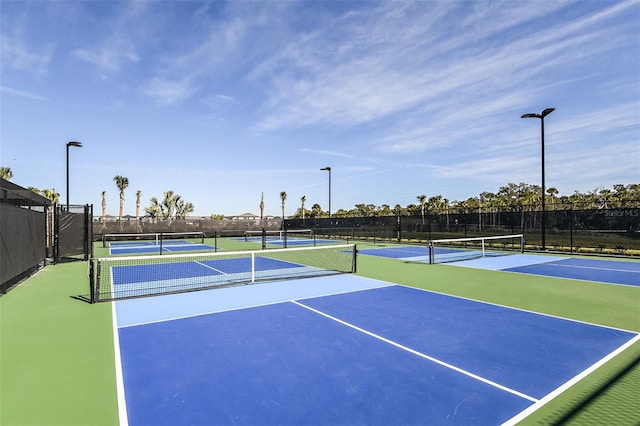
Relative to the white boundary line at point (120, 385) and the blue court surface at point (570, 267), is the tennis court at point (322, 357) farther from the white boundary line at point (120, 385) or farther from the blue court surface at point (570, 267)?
the blue court surface at point (570, 267)

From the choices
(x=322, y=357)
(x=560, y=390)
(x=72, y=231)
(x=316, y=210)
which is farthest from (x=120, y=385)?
(x=316, y=210)

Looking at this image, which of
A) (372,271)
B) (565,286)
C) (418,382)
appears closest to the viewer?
(418,382)

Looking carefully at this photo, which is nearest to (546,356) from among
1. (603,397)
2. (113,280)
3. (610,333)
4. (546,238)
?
(603,397)

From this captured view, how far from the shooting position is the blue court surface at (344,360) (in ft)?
12.7

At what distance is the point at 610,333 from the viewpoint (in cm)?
640

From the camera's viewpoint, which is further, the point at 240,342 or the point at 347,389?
the point at 240,342

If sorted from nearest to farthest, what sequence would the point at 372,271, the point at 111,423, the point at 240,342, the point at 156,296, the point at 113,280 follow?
the point at 111,423 → the point at 240,342 → the point at 156,296 → the point at 113,280 → the point at 372,271

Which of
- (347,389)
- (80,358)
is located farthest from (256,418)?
(80,358)

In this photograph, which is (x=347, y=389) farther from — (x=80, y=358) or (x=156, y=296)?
(x=156, y=296)

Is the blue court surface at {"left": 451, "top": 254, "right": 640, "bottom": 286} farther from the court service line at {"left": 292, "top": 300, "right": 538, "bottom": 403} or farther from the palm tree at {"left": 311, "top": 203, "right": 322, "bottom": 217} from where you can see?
the palm tree at {"left": 311, "top": 203, "right": 322, "bottom": 217}

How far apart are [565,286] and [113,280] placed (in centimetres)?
1444

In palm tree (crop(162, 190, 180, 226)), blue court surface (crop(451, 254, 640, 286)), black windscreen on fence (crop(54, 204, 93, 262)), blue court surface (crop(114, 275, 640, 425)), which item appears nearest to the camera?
blue court surface (crop(114, 275, 640, 425))

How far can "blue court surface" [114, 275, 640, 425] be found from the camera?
387 cm

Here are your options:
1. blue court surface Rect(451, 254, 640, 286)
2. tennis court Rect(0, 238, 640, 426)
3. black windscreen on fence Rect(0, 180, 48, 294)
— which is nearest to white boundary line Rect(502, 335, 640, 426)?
tennis court Rect(0, 238, 640, 426)
